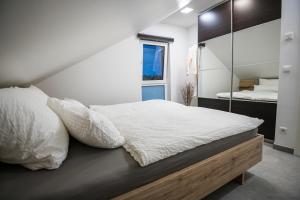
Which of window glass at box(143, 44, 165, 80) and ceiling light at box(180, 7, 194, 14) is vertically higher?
ceiling light at box(180, 7, 194, 14)

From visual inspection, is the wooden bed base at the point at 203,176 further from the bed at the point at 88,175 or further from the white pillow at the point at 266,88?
the white pillow at the point at 266,88

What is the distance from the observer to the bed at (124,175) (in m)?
0.71

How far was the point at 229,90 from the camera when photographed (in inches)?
119

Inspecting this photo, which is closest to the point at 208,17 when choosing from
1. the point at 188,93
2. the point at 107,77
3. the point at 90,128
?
the point at 188,93

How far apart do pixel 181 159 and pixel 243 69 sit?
95.7 inches

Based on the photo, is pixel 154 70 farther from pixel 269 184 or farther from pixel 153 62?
pixel 269 184

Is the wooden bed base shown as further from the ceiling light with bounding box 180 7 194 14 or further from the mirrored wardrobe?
the ceiling light with bounding box 180 7 194 14

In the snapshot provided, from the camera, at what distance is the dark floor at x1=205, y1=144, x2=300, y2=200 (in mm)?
1420

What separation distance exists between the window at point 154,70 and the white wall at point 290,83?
7.62 feet

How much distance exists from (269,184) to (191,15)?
3.33 meters

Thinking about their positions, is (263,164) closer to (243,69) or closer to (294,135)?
(294,135)

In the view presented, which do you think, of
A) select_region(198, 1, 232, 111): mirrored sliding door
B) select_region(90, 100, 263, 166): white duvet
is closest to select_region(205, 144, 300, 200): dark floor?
select_region(90, 100, 263, 166): white duvet

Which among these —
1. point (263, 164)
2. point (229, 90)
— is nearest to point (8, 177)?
point (263, 164)

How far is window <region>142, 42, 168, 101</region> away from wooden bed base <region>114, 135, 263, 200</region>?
2596mm
